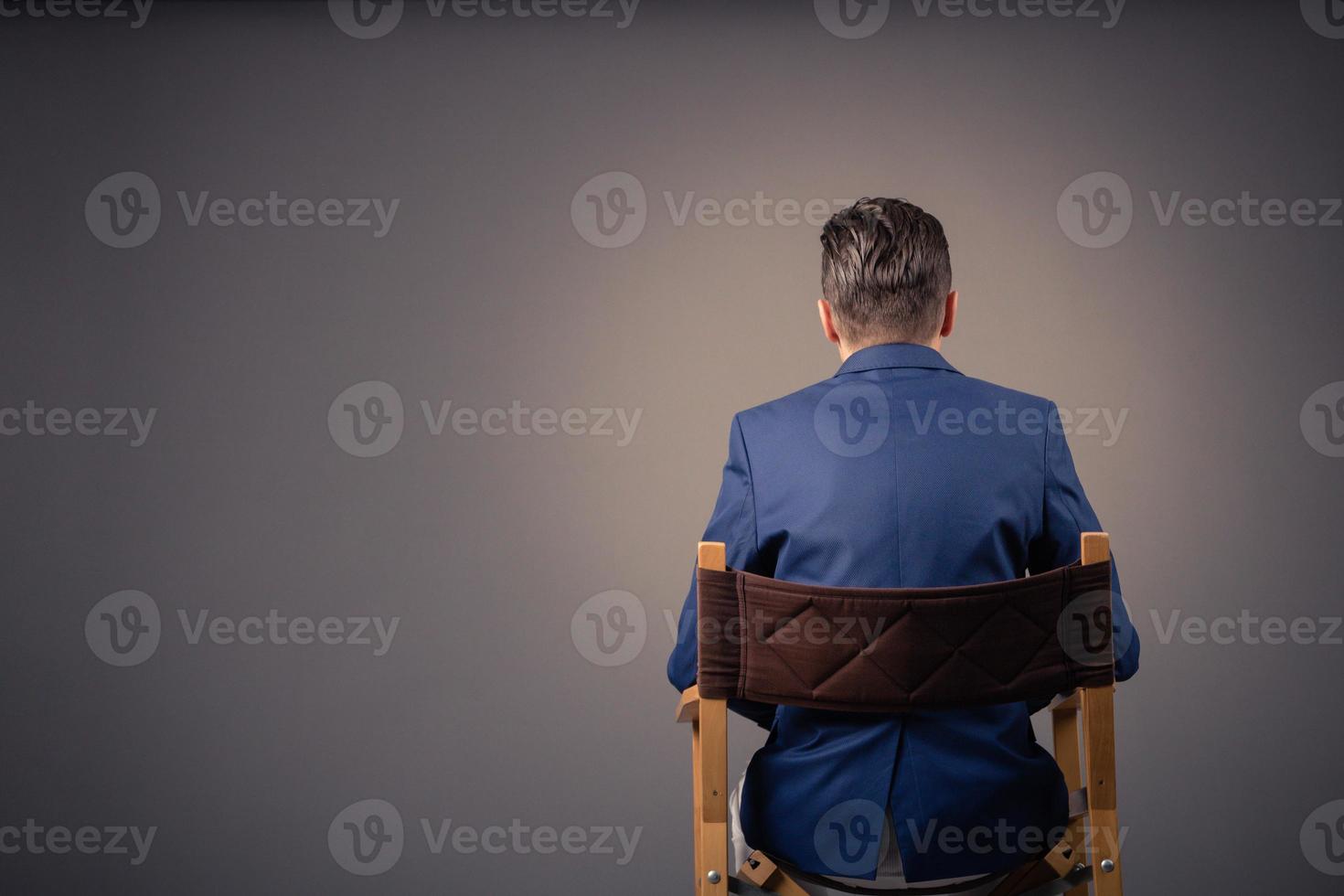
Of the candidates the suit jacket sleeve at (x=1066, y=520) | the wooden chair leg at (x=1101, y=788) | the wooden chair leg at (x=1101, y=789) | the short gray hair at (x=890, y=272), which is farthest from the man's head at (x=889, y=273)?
the wooden chair leg at (x=1101, y=789)

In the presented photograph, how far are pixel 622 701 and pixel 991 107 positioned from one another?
1.77 m

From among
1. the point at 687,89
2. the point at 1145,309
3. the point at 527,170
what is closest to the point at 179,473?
the point at 527,170

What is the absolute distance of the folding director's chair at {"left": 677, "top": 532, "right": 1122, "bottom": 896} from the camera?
1116mm

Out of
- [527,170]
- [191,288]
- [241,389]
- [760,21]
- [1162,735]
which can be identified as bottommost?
[1162,735]

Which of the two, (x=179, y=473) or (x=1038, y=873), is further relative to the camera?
(x=179, y=473)

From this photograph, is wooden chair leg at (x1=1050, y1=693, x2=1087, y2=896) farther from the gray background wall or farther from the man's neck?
the gray background wall

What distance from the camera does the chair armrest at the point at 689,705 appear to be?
1.32 metres

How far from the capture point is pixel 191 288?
268cm

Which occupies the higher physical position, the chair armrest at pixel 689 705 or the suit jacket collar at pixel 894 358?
the suit jacket collar at pixel 894 358

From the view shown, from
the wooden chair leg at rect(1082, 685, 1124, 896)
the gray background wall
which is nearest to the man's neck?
the wooden chair leg at rect(1082, 685, 1124, 896)

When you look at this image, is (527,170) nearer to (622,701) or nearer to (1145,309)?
(622,701)

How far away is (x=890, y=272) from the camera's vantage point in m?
1.34

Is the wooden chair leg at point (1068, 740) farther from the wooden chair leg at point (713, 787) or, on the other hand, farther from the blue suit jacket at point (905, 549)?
the wooden chair leg at point (713, 787)

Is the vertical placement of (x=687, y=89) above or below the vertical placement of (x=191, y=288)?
above
